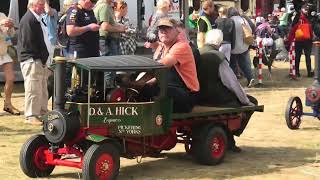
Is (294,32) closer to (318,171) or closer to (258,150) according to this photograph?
(258,150)

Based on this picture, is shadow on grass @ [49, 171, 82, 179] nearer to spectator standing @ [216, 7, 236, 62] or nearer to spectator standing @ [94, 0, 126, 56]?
spectator standing @ [94, 0, 126, 56]

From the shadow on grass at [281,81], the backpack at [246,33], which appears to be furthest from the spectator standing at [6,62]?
the shadow on grass at [281,81]

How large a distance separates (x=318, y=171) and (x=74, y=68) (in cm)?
260

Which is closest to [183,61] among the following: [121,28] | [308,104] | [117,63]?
[117,63]

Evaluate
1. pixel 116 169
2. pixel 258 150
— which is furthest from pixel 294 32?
pixel 116 169

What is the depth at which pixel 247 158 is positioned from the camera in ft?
24.3

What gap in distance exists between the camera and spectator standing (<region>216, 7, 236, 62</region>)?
12.9 metres

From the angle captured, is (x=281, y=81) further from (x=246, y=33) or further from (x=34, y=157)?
(x=34, y=157)

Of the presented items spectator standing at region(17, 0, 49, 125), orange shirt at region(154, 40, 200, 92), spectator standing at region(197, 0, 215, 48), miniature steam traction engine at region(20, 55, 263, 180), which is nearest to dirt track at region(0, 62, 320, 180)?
miniature steam traction engine at region(20, 55, 263, 180)

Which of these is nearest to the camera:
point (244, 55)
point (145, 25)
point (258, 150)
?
point (258, 150)

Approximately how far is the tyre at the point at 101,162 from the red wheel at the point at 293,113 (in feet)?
12.1

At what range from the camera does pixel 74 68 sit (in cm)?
620

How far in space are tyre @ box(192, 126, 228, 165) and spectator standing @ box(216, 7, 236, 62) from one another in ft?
19.3

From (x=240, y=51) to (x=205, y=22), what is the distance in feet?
5.97
